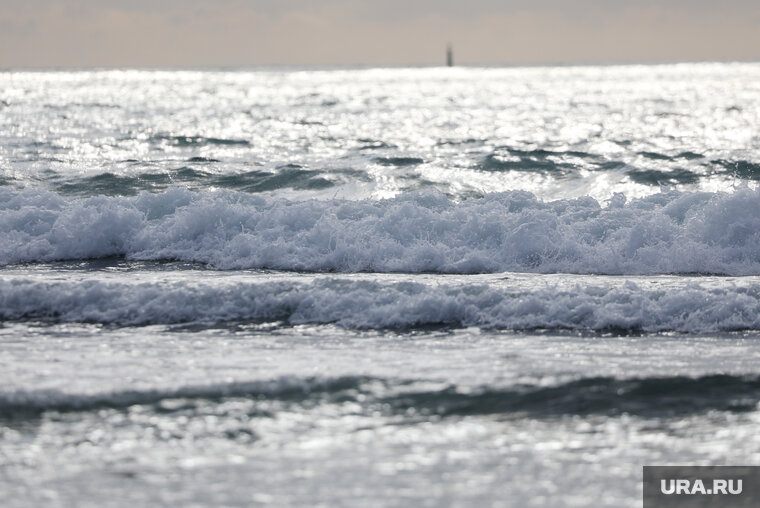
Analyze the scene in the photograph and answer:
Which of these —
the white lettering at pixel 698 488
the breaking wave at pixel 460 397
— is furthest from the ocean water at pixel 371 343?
the white lettering at pixel 698 488

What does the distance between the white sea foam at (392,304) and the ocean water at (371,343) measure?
0.03m

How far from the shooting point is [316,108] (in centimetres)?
4841

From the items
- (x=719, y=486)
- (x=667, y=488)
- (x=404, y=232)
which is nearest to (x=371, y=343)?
(x=667, y=488)

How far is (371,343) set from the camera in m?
8.53

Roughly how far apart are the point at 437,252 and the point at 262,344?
13.4 ft

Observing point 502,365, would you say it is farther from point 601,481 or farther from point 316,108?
point 316,108

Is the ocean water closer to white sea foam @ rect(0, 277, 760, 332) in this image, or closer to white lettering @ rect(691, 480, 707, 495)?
white sea foam @ rect(0, 277, 760, 332)

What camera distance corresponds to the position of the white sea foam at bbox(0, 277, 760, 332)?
9.13 meters

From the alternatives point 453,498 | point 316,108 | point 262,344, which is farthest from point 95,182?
point 316,108

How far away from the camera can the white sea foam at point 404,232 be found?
38.9ft

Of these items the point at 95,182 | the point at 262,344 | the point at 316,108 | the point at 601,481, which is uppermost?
the point at 316,108

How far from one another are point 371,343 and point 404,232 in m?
4.63

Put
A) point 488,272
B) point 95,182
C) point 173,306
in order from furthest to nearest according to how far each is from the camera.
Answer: point 95,182
point 488,272
point 173,306

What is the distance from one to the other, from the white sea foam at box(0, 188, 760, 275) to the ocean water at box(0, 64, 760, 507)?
43mm
